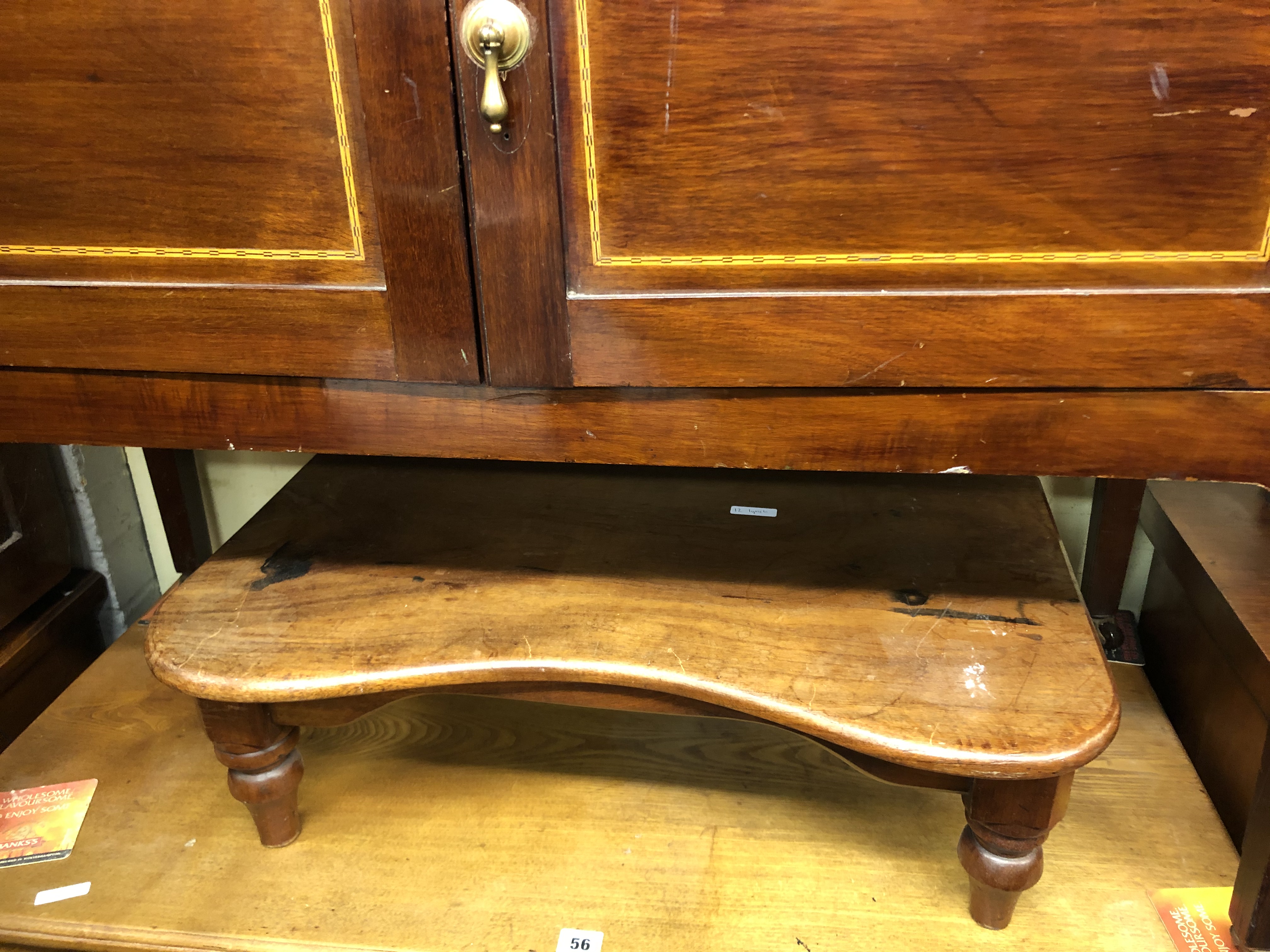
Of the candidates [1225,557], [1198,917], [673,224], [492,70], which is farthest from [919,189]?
[1198,917]

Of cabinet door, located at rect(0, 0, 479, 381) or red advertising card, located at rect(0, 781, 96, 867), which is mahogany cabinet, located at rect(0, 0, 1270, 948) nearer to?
cabinet door, located at rect(0, 0, 479, 381)

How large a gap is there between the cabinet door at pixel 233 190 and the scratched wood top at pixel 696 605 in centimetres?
23

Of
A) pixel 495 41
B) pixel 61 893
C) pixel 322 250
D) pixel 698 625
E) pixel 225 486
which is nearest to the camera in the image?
pixel 495 41

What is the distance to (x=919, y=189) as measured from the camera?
55cm

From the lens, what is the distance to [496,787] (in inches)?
38.4

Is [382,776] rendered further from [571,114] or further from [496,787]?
[571,114]

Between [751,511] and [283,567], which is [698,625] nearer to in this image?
[751,511]

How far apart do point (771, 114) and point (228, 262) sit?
15.3 inches

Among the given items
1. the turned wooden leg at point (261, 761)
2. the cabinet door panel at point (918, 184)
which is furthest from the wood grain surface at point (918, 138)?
the turned wooden leg at point (261, 761)

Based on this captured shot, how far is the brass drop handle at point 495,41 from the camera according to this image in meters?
0.53

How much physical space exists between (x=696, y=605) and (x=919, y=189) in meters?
0.38

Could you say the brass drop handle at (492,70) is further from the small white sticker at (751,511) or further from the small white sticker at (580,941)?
the small white sticker at (580,941)

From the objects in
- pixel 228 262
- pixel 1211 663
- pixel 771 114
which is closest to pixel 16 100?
pixel 228 262

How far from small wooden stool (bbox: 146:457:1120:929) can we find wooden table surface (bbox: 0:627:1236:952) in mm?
73
